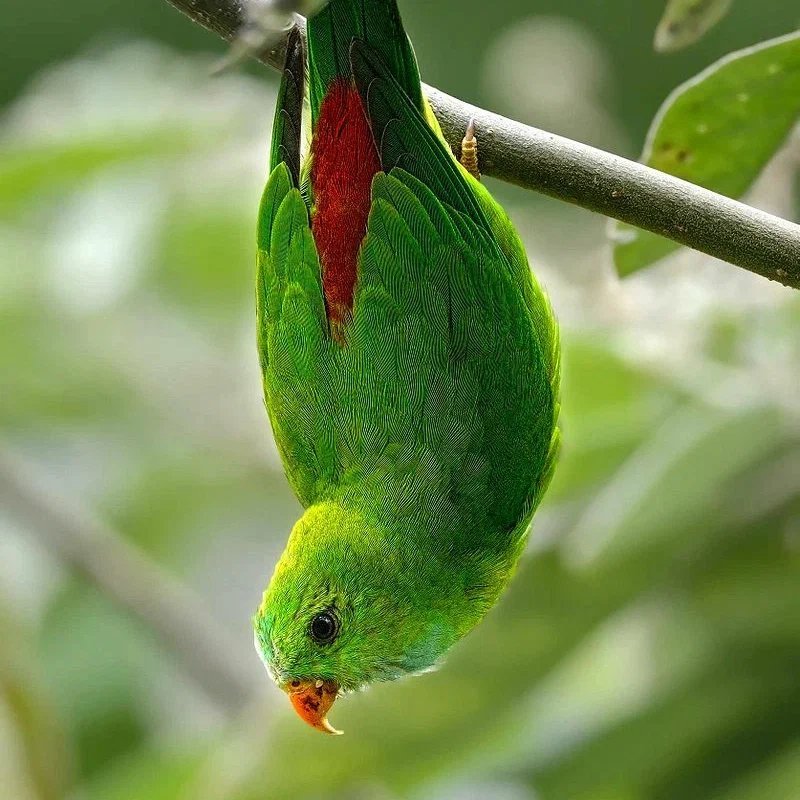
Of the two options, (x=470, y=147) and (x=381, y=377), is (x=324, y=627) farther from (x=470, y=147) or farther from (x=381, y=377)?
(x=470, y=147)

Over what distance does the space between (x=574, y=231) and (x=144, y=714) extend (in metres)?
2.43

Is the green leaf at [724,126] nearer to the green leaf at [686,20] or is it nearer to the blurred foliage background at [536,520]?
the green leaf at [686,20]

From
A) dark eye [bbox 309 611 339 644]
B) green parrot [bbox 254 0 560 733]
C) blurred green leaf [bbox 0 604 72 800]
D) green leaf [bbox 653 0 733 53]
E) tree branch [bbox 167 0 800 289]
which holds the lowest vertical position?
blurred green leaf [bbox 0 604 72 800]

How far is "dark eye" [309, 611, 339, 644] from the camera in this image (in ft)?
9.37

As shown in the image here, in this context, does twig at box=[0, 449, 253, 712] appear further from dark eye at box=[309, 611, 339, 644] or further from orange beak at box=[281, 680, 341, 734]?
dark eye at box=[309, 611, 339, 644]

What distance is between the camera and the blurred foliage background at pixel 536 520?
352 centimetres

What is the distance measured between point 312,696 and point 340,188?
109cm

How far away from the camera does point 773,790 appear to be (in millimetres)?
3287

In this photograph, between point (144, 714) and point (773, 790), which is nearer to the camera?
point (773, 790)

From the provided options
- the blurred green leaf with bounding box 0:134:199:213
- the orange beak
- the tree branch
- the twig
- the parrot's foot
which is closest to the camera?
the tree branch

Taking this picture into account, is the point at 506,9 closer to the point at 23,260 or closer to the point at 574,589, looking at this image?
the point at 23,260

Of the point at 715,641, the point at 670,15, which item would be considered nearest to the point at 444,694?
the point at 715,641

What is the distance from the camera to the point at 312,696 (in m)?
2.94

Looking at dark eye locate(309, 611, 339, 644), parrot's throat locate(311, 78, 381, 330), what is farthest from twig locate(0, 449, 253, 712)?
parrot's throat locate(311, 78, 381, 330)
